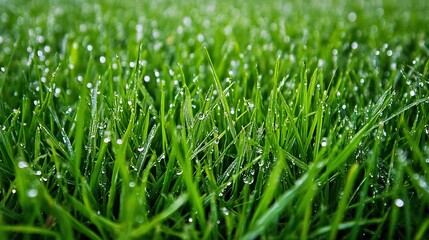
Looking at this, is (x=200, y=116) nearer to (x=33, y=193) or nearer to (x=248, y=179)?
(x=248, y=179)

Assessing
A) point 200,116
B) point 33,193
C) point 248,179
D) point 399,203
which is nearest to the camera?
point 33,193

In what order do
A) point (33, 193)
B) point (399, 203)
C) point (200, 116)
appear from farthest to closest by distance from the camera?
point (200, 116)
point (399, 203)
point (33, 193)

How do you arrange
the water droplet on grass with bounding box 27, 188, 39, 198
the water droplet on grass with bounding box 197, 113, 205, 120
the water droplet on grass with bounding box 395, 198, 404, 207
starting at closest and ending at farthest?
the water droplet on grass with bounding box 27, 188, 39, 198, the water droplet on grass with bounding box 395, 198, 404, 207, the water droplet on grass with bounding box 197, 113, 205, 120

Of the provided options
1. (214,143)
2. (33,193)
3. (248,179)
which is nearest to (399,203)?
(248,179)

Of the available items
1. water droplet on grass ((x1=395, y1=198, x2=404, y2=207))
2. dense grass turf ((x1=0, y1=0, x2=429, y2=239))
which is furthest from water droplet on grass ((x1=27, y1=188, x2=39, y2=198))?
water droplet on grass ((x1=395, y1=198, x2=404, y2=207))

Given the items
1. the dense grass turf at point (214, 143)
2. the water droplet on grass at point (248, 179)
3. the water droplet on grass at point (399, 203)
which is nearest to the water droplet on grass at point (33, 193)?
the dense grass turf at point (214, 143)

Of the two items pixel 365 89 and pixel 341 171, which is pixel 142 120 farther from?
pixel 365 89

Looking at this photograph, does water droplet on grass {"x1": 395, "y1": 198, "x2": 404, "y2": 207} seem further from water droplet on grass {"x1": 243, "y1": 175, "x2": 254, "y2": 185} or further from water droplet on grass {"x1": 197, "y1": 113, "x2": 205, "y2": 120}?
water droplet on grass {"x1": 197, "y1": 113, "x2": 205, "y2": 120}

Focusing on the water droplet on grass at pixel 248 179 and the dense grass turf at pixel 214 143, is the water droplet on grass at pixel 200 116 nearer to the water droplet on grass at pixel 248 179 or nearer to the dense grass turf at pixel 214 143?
the dense grass turf at pixel 214 143

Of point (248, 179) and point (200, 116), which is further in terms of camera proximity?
point (200, 116)
